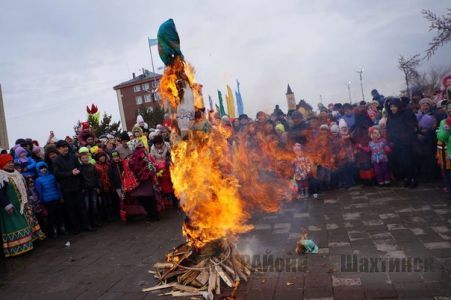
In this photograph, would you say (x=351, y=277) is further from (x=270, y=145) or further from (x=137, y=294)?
(x=270, y=145)

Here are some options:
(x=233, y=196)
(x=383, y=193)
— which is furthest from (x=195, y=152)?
(x=383, y=193)

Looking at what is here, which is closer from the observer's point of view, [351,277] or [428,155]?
[351,277]

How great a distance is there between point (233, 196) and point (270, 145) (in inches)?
194

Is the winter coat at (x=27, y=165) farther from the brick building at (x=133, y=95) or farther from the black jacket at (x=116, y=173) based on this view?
the brick building at (x=133, y=95)

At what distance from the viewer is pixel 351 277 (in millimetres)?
4527

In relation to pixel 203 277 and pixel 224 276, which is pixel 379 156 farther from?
pixel 203 277

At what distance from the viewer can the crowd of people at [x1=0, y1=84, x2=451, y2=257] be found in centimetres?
760

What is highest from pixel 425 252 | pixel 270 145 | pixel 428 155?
pixel 270 145

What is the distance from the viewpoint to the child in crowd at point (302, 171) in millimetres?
9359

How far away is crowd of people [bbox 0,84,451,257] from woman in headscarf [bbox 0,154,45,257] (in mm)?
18

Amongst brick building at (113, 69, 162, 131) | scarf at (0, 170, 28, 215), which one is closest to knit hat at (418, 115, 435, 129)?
scarf at (0, 170, 28, 215)

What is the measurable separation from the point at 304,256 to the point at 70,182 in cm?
550

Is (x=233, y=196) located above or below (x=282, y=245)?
above

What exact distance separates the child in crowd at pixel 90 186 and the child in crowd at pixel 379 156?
22.5 feet
